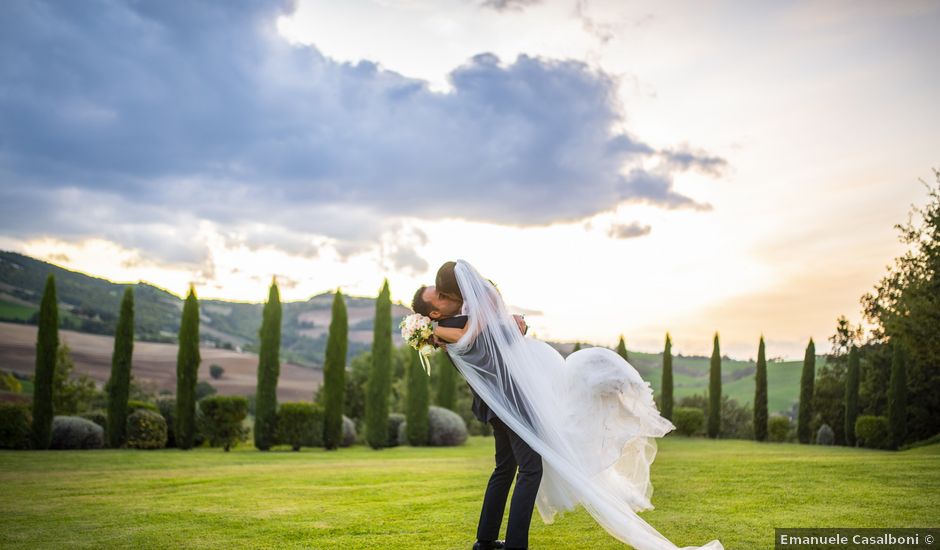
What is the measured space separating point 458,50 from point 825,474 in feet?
39.6

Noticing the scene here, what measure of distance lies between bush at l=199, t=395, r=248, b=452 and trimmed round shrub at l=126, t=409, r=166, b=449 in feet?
5.57

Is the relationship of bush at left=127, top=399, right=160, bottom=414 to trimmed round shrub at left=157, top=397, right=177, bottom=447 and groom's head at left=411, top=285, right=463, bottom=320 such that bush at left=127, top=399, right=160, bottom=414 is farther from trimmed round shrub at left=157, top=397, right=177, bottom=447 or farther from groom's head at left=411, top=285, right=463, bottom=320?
groom's head at left=411, top=285, right=463, bottom=320

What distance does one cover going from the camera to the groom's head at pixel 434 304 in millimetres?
5715

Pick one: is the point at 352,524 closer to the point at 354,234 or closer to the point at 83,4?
the point at 354,234

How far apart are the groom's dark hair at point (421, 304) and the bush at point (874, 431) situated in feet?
99.6

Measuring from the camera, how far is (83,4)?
65.8 feet

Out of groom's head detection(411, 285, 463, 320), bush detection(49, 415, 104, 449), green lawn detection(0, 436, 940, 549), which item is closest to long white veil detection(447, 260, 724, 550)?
groom's head detection(411, 285, 463, 320)

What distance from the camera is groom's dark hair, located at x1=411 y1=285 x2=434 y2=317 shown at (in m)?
5.82

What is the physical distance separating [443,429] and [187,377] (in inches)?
418

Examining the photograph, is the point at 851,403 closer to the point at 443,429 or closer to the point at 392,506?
the point at 443,429

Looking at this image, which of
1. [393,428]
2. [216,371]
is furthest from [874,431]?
[216,371]

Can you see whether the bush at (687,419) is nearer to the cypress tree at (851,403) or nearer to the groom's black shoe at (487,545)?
the cypress tree at (851,403)

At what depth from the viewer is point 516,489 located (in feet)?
16.8

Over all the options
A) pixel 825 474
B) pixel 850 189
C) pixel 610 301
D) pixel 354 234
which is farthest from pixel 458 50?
pixel 825 474
